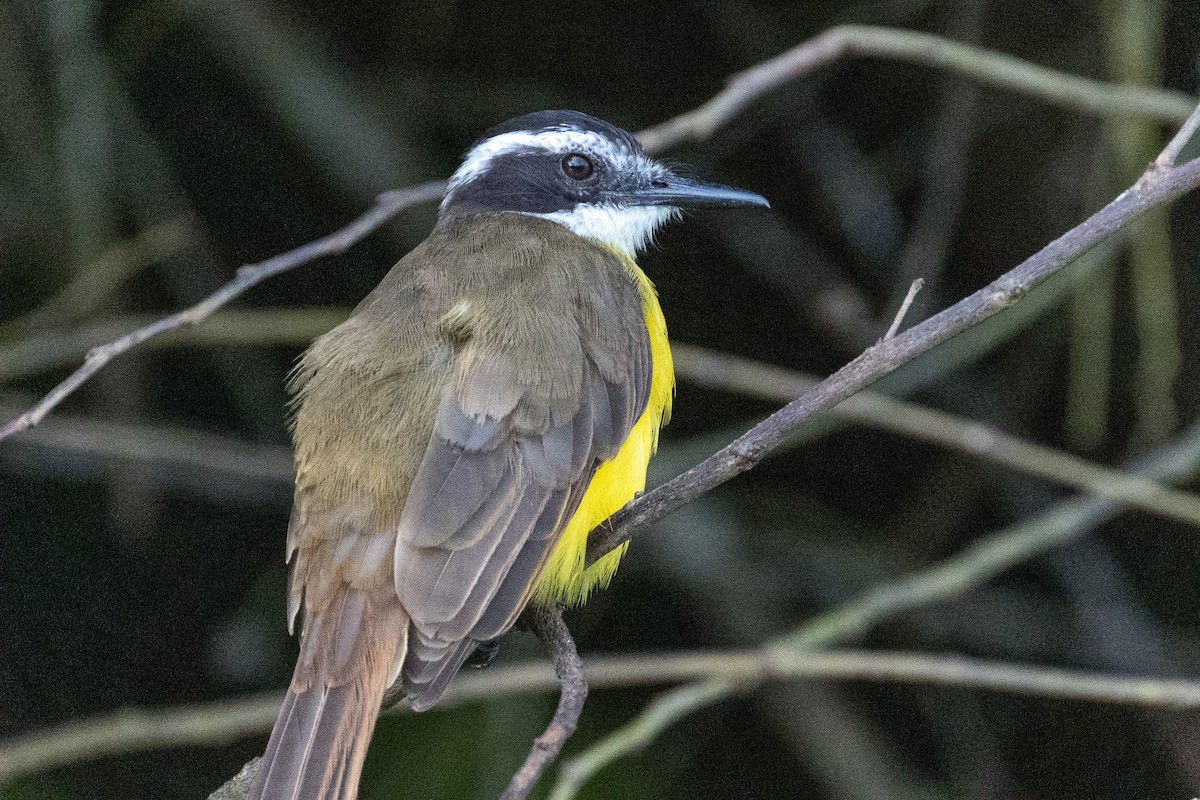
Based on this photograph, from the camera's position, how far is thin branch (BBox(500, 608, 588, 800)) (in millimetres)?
2055

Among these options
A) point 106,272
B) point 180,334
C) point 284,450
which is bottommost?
point 284,450

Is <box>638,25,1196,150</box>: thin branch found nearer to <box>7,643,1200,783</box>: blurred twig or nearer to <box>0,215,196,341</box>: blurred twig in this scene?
<box>7,643,1200,783</box>: blurred twig

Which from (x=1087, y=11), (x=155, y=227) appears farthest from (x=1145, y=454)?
(x=155, y=227)

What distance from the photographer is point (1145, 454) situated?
484 centimetres

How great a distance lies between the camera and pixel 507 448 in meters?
3.05

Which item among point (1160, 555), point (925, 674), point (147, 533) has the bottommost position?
point (925, 674)

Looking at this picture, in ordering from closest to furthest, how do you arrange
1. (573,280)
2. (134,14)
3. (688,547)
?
(573,280) < (134,14) < (688,547)

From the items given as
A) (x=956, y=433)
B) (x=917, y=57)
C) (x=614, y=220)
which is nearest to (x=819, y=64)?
(x=917, y=57)

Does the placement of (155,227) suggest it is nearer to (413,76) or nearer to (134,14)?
(134,14)

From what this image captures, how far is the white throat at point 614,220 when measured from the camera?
4.04 metres

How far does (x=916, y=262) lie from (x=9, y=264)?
3.04 m

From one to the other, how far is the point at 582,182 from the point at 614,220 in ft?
0.48

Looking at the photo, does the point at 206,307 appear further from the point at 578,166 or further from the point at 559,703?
the point at 578,166

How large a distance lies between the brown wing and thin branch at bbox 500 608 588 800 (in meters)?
0.11
